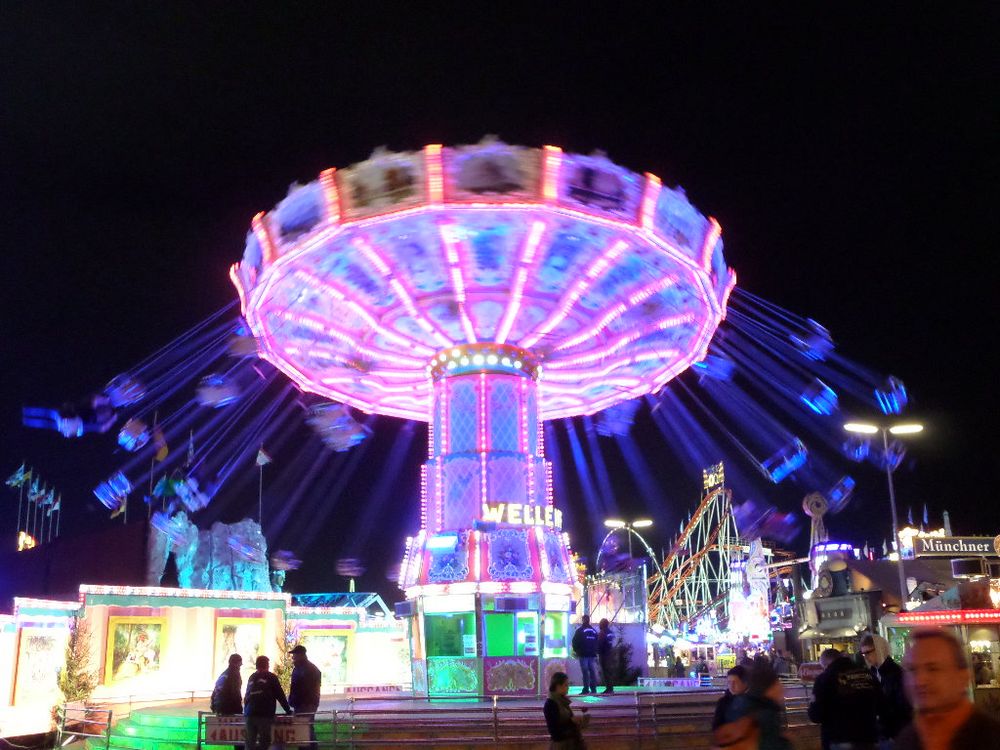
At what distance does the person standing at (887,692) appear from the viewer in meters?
8.27

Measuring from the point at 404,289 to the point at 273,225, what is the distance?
3.98 m

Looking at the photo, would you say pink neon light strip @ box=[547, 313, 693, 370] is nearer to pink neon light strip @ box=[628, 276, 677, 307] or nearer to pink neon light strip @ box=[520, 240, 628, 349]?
pink neon light strip @ box=[628, 276, 677, 307]

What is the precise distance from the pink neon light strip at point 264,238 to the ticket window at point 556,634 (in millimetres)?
10907

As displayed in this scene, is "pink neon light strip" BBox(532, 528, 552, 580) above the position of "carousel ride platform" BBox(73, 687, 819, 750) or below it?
above

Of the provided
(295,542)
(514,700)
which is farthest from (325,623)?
(295,542)

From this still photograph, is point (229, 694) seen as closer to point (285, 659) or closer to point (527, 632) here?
point (527, 632)

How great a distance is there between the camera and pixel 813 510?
5162 centimetres

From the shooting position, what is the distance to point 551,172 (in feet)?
66.9

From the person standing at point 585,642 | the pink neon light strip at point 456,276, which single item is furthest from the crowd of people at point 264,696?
the pink neon light strip at point 456,276

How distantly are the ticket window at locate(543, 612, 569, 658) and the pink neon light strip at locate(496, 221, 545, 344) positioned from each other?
290 inches

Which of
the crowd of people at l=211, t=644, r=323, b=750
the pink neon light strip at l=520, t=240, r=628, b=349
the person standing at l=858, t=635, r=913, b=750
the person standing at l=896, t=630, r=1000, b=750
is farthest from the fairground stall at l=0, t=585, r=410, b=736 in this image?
the person standing at l=896, t=630, r=1000, b=750

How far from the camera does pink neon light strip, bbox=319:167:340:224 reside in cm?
2086

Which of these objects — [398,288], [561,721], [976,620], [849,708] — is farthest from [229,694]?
[976,620]

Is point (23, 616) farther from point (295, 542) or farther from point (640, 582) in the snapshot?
point (295, 542)
